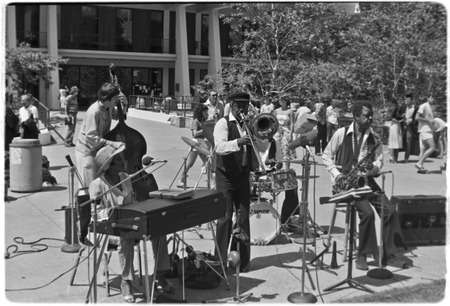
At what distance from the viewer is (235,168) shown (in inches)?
236

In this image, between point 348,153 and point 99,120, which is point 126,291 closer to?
point 99,120

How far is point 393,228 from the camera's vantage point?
21.1ft

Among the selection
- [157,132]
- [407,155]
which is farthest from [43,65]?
[407,155]

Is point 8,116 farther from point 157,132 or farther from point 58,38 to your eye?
point 58,38

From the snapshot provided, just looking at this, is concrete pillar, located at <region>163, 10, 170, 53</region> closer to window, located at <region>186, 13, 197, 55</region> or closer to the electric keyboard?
window, located at <region>186, 13, 197, 55</region>

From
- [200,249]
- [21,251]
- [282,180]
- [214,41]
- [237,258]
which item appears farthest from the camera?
[214,41]

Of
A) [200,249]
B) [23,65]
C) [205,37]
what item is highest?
[205,37]

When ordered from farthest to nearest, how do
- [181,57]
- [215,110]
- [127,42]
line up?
[181,57]
[127,42]
[215,110]

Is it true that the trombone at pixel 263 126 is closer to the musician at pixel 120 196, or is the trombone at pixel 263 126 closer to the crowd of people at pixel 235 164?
the crowd of people at pixel 235 164

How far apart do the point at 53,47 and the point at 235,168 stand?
25.3 meters

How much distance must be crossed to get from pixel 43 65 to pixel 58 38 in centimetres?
1005

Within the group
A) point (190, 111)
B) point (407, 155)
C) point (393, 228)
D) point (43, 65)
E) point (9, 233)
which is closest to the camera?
point (393, 228)

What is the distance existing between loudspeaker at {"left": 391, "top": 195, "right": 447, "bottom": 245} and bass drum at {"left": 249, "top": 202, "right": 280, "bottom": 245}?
1453 mm

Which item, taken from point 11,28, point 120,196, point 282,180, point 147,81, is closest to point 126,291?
point 120,196
